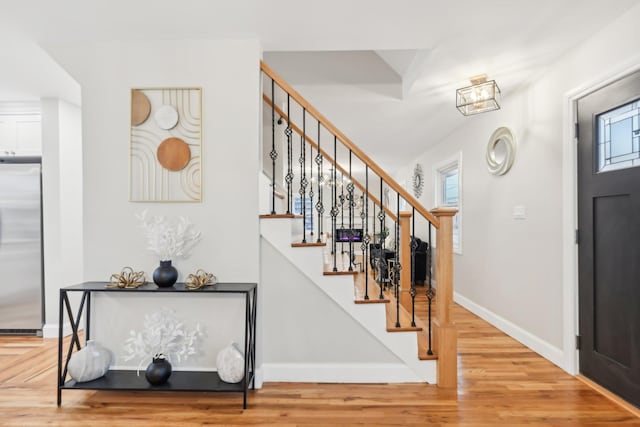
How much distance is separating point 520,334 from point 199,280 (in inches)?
115

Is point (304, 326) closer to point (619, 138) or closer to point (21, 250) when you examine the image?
point (619, 138)

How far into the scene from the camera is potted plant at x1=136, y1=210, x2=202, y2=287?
90.0 inches

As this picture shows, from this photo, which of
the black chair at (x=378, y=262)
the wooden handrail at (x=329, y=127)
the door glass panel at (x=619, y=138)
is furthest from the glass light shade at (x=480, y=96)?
the black chair at (x=378, y=262)

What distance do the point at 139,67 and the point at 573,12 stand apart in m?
2.86

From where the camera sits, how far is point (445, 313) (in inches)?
95.6

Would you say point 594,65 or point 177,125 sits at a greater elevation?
point 594,65

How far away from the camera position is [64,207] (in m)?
3.47

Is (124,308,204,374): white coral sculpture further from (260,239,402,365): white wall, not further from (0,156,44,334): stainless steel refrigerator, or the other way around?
(0,156,44,334): stainless steel refrigerator

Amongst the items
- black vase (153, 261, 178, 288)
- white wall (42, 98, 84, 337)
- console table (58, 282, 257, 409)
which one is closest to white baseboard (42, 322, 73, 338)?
white wall (42, 98, 84, 337)

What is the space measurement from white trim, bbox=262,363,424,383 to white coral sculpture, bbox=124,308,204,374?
55cm

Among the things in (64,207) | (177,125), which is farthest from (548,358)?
(64,207)

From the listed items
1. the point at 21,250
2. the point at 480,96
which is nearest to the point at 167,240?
the point at 21,250

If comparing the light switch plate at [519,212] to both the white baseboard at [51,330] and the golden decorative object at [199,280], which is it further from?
the white baseboard at [51,330]

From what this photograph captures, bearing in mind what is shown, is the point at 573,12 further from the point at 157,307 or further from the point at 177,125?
the point at 157,307
